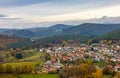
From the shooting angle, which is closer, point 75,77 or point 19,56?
point 75,77

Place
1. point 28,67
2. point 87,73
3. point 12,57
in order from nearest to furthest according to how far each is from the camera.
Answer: point 87,73 < point 28,67 < point 12,57

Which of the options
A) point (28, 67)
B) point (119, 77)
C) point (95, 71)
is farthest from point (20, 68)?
point (119, 77)

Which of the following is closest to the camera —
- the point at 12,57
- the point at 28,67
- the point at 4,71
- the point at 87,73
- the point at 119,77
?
the point at 119,77

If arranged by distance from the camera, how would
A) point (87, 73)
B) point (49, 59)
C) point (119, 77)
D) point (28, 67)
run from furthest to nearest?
point (49, 59)
point (28, 67)
point (87, 73)
point (119, 77)

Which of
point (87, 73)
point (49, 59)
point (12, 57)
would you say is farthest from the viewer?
point (12, 57)

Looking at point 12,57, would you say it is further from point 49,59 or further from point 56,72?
point 56,72

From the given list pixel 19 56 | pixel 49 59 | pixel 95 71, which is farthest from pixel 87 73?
pixel 19 56

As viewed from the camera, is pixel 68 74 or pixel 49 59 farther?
pixel 49 59

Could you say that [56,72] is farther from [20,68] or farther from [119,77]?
[119,77]
